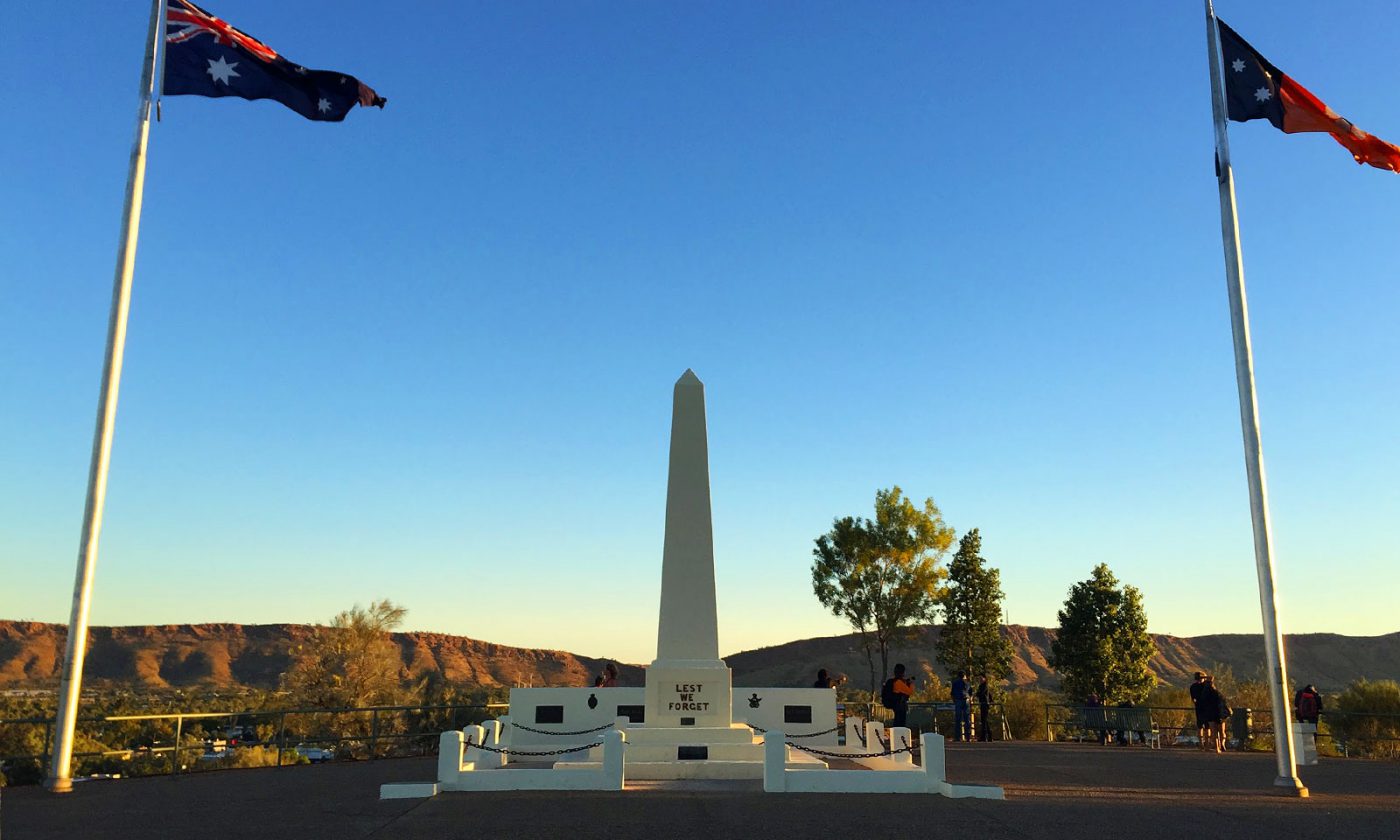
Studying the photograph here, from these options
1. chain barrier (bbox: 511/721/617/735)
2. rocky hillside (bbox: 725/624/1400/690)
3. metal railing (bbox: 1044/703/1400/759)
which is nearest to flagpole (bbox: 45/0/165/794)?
chain barrier (bbox: 511/721/617/735)

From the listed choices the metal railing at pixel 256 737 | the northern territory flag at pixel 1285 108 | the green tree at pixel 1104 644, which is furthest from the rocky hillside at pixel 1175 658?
the northern territory flag at pixel 1285 108

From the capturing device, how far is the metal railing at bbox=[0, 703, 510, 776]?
57.9 ft

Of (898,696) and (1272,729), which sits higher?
(898,696)

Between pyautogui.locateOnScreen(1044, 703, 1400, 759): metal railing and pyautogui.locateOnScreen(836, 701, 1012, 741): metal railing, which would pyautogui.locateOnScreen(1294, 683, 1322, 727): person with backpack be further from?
pyautogui.locateOnScreen(836, 701, 1012, 741): metal railing

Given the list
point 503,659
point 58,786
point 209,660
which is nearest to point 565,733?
point 58,786

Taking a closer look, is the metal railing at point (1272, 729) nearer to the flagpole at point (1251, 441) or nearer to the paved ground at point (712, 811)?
the paved ground at point (712, 811)

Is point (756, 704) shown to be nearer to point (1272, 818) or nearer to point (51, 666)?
point (1272, 818)

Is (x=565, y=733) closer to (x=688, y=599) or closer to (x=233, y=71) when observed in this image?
(x=688, y=599)

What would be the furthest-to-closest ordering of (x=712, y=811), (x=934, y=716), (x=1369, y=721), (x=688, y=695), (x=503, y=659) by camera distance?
(x=503, y=659)
(x=934, y=716)
(x=1369, y=721)
(x=688, y=695)
(x=712, y=811)

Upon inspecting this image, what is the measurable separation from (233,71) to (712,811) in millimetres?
11364

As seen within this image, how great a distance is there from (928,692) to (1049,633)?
82.3m

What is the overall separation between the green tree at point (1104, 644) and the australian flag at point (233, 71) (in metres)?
42.2

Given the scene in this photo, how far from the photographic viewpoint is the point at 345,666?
32.0m

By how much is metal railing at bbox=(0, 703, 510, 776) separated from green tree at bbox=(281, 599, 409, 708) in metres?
0.88
